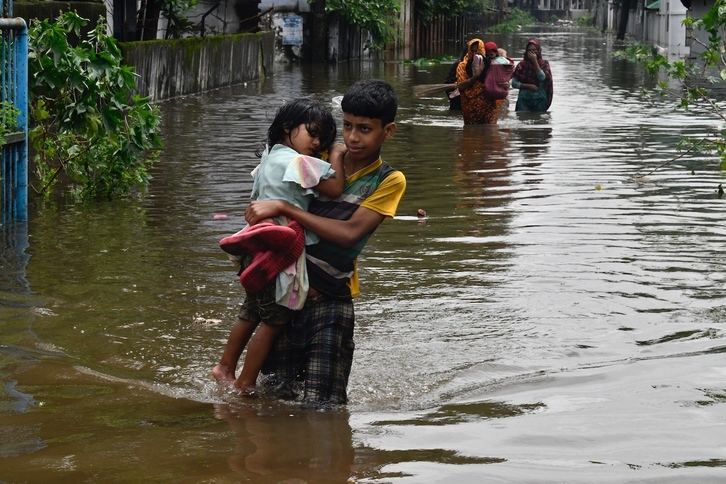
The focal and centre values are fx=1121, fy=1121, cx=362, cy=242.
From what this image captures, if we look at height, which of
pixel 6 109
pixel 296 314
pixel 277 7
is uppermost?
pixel 277 7

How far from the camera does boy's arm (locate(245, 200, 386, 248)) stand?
13.9 ft

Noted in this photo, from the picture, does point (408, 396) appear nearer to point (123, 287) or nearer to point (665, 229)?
point (123, 287)

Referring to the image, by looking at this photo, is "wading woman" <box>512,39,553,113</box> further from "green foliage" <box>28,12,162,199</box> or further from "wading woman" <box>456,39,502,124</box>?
"green foliage" <box>28,12,162,199</box>

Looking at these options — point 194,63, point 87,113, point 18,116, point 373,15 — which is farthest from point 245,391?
point 373,15

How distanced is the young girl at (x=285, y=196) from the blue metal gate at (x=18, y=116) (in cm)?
436

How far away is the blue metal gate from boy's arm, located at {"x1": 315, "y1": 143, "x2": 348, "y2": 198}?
A: 14.7 ft

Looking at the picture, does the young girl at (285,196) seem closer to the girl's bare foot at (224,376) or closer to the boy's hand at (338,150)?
the boy's hand at (338,150)

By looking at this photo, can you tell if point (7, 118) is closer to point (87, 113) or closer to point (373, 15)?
point (87, 113)

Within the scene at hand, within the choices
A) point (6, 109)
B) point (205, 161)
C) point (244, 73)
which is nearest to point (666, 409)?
point (6, 109)

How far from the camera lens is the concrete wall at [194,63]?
1875 centimetres

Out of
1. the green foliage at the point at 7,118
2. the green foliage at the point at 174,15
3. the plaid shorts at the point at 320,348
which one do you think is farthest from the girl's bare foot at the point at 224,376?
the green foliage at the point at 174,15

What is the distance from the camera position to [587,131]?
52.5ft

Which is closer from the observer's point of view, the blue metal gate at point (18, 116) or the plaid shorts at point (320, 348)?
the plaid shorts at point (320, 348)

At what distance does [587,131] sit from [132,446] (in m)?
13.0
